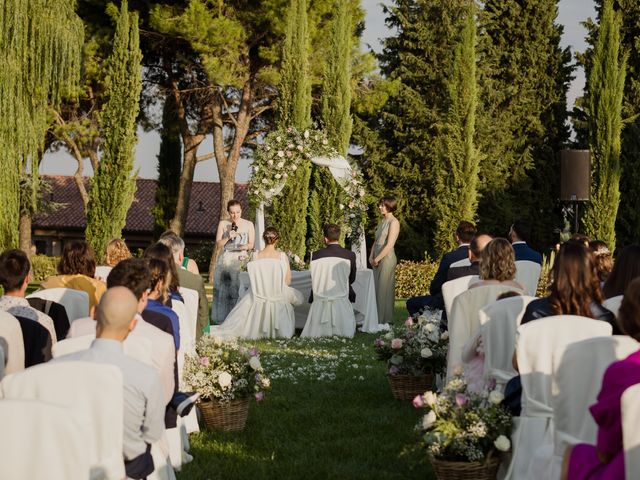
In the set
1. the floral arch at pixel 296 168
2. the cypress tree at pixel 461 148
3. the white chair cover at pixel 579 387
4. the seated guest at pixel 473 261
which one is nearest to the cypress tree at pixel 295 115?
A: the cypress tree at pixel 461 148

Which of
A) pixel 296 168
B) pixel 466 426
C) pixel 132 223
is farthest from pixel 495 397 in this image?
pixel 132 223

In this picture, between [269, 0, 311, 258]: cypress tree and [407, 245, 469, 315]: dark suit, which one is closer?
[407, 245, 469, 315]: dark suit

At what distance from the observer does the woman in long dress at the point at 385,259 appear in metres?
12.5

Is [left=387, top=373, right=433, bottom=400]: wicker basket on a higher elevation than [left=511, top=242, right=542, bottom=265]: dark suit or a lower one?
lower

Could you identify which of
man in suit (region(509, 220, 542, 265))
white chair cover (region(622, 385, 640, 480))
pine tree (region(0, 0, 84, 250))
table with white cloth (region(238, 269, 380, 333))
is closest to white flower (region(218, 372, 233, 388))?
Answer: man in suit (region(509, 220, 542, 265))

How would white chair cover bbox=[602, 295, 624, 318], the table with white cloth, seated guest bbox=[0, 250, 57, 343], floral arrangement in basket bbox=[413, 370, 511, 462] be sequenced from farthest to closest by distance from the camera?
1. the table with white cloth
2. white chair cover bbox=[602, 295, 624, 318]
3. seated guest bbox=[0, 250, 57, 343]
4. floral arrangement in basket bbox=[413, 370, 511, 462]

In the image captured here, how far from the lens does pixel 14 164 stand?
1330 cm

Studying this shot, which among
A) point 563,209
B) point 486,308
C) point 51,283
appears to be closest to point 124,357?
point 486,308

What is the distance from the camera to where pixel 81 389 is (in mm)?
3023

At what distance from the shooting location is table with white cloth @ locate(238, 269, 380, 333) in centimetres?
1329

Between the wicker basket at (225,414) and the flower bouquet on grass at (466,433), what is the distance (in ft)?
6.66

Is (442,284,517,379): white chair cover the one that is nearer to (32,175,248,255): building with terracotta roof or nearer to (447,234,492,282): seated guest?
(447,234,492,282): seated guest

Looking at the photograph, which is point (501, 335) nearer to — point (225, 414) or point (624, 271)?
point (624, 271)

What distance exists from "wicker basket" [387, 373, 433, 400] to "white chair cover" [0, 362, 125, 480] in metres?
4.56
